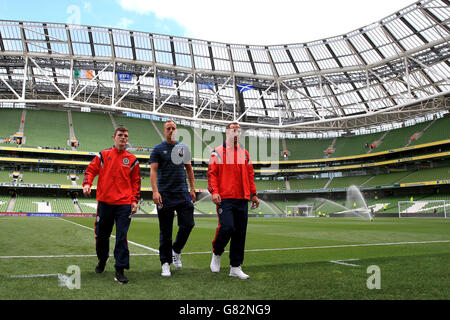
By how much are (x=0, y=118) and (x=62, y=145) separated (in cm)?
892

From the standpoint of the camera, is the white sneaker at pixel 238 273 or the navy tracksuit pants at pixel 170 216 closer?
the white sneaker at pixel 238 273

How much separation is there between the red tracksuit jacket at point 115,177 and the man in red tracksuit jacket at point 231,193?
106 centimetres

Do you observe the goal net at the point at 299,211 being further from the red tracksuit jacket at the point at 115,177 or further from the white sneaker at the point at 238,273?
the red tracksuit jacket at the point at 115,177

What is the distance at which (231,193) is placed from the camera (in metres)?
4.76

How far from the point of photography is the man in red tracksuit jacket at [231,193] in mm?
4703

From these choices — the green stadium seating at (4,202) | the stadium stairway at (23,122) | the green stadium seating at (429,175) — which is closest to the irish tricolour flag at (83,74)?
the green stadium seating at (4,202)

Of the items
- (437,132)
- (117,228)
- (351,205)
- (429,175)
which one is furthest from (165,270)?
(437,132)

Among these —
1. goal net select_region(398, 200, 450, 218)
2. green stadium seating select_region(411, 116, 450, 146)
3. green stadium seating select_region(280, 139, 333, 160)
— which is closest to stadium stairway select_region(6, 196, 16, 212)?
green stadium seating select_region(280, 139, 333, 160)

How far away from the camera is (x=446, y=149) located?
43875 millimetres

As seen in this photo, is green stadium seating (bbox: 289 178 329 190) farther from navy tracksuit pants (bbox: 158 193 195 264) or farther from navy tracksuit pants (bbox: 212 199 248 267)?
navy tracksuit pants (bbox: 158 193 195 264)

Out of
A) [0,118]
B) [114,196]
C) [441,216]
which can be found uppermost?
[0,118]
